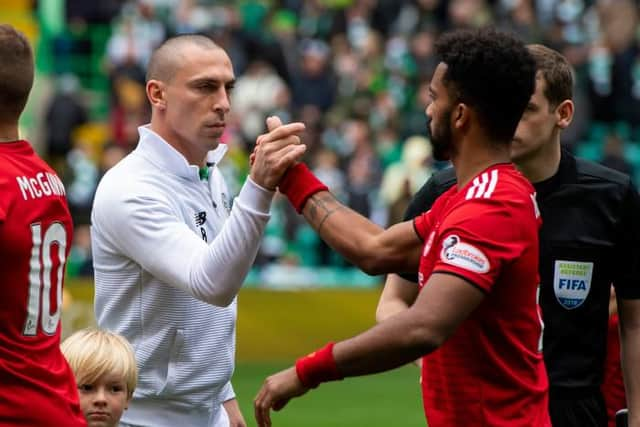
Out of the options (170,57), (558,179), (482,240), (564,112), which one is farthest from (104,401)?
(564,112)

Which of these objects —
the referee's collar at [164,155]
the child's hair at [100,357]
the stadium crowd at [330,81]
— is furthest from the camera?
the stadium crowd at [330,81]

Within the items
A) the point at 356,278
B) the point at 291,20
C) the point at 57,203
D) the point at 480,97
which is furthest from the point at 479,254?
the point at 291,20

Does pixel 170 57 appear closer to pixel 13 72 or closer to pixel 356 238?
pixel 13 72

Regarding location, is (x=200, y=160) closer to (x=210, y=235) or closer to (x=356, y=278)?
(x=210, y=235)

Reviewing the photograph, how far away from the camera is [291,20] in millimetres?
21766

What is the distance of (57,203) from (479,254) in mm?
1422

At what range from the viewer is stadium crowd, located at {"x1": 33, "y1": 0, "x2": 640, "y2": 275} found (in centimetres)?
1805

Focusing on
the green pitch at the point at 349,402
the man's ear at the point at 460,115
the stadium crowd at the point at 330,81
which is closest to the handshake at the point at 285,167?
the man's ear at the point at 460,115

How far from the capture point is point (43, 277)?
461 centimetres

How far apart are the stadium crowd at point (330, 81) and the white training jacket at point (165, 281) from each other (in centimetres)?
1161

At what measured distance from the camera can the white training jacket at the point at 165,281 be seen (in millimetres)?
5008

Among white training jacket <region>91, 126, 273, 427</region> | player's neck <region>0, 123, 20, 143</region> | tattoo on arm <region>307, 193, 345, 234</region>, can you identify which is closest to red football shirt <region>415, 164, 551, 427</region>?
tattoo on arm <region>307, 193, 345, 234</region>

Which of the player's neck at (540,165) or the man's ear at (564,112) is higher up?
the man's ear at (564,112)

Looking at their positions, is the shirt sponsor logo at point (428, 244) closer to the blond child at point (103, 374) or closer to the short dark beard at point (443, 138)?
the short dark beard at point (443, 138)
